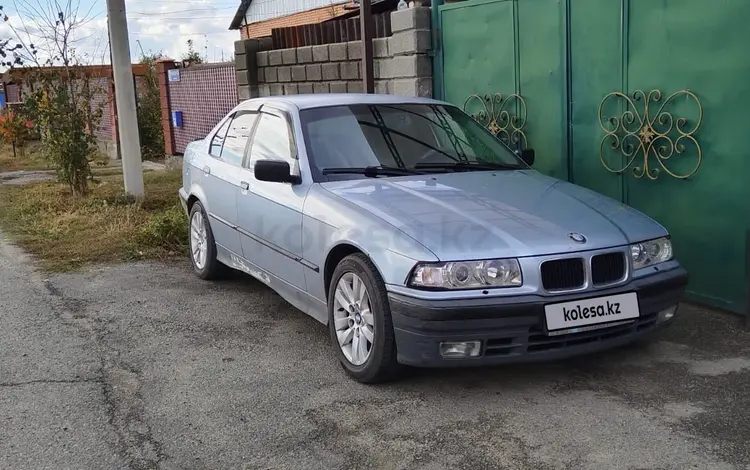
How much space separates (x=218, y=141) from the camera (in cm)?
645

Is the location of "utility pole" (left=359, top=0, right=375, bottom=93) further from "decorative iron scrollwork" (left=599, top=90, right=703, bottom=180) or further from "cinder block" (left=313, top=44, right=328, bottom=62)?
"decorative iron scrollwork" (left=599, top=90, right=703, bottom=180)

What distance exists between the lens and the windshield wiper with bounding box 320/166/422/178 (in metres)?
4.93

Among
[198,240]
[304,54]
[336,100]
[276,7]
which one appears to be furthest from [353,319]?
[276,7]

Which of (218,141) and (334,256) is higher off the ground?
(218,141)

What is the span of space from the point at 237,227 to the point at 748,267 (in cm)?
339

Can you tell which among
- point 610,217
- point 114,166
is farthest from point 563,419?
point 114,166

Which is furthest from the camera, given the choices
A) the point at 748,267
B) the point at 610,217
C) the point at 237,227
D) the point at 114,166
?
the point at 114,166

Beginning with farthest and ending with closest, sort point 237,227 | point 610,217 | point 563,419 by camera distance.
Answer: point 237,227, point 610,217, point 563,419

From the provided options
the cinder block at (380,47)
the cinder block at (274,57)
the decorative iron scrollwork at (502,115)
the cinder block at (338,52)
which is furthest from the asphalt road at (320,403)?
the cinder block at (274,57)

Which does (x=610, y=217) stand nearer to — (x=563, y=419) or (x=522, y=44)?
(x=563, y=419)

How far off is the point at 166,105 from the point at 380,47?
7.88 meters

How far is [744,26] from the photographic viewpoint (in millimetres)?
5102

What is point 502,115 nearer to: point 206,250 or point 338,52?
point 338,52

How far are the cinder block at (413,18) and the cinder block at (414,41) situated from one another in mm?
51
